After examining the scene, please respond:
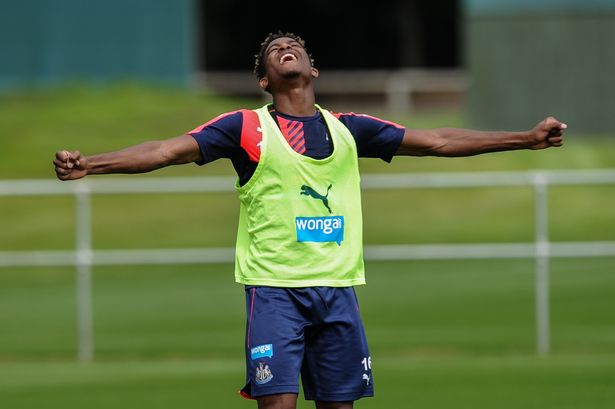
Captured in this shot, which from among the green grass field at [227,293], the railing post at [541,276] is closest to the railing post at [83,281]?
the green grass field at [227,293]

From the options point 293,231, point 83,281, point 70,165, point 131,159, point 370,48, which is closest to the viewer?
point 70,165

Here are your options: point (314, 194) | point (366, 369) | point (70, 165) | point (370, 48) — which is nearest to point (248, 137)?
point (314, 194)

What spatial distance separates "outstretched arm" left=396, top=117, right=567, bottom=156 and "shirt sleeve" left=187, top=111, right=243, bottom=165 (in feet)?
2.63

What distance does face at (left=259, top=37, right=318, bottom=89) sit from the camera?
21.6 ft

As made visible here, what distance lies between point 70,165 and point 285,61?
1112 millimetres

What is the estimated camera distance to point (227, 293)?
16.0m

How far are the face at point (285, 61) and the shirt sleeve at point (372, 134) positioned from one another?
28 centimetres

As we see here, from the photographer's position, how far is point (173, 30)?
29531mm

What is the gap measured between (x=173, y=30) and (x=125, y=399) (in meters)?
20.2

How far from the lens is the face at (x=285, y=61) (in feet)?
21.6

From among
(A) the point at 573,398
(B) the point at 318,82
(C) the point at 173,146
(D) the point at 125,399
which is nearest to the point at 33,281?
(D) the point at 125,399

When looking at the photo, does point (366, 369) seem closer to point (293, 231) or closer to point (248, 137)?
point (293, 231)

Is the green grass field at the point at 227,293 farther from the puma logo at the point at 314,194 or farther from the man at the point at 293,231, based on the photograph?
the puma logo at the point at 314,194

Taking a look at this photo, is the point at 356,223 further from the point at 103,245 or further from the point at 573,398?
the point at 103,245
